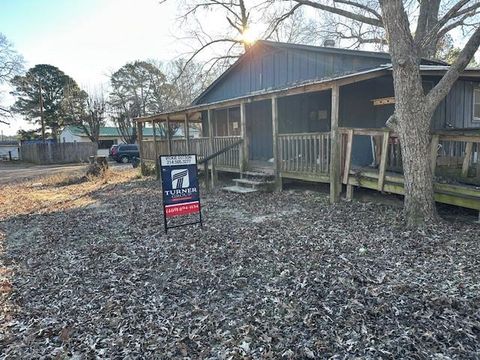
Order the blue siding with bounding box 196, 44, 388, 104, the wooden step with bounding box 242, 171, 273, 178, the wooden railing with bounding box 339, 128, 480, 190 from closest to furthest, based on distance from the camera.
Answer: the wooden railing with bounding box 339, 128, 480, 190, the wooden step with bounding box 242, 171, 273, 178, the blue siding with bounding box 196, 44, 388, 104

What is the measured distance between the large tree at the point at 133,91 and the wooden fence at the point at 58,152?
665cm

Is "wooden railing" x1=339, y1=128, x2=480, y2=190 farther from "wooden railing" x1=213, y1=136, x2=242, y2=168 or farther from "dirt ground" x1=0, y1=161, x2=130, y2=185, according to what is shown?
"dirt ground" x1=0, y1=161, x2=130, y2=185

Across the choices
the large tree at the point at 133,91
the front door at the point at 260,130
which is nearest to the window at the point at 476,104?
the front door at the point at 260,130

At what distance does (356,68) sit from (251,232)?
22.2 feet

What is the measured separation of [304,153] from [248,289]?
5.53m

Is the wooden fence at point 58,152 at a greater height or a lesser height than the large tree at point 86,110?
lesser

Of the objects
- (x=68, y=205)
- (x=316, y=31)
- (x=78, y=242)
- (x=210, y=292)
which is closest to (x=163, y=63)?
(x=316, y=31)

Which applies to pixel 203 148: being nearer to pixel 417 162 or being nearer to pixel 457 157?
pixel 457 157

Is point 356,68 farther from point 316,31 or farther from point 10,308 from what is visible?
point 316,31

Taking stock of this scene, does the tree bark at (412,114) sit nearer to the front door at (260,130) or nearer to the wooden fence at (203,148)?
the wooden fence at (203,148)

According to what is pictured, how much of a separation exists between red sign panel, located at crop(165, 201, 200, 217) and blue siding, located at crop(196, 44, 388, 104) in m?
6.56

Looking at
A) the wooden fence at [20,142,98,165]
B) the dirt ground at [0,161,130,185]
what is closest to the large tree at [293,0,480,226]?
the dirt ground at [0,161,130,185]

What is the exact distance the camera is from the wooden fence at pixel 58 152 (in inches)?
1266

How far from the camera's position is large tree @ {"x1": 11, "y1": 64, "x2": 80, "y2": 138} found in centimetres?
3884
